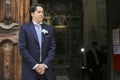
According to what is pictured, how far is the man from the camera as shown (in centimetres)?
490

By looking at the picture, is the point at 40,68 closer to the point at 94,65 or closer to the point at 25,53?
the point at 25,53

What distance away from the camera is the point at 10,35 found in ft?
19.2

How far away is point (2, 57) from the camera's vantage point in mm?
5840

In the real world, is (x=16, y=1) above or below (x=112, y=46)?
above

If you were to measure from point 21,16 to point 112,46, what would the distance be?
124 inches

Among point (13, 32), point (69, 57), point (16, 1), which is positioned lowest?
point (69, 57)

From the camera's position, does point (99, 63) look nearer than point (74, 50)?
Yes

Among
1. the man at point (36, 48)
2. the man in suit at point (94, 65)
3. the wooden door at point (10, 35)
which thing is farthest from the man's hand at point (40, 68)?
the man in suit at point (94, 65)

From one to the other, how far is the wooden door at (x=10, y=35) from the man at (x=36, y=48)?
0.81 meters

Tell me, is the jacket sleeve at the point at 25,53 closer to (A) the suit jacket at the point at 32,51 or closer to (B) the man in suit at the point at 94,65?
(A) the suit jacket at the point at 32,51

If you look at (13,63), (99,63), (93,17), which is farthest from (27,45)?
(93,17)

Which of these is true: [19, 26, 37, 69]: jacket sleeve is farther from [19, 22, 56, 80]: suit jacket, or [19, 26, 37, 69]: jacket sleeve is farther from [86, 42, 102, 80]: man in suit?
[86, 42, 102, 80]: man in suit

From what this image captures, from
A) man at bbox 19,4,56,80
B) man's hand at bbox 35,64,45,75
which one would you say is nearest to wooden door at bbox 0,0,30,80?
man at bbox 19,4,56,80

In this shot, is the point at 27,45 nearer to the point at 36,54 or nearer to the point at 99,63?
the point at 36,54
